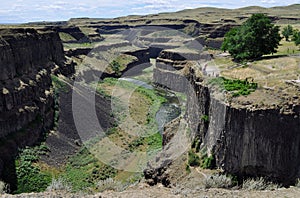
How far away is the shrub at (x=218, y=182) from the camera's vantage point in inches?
975

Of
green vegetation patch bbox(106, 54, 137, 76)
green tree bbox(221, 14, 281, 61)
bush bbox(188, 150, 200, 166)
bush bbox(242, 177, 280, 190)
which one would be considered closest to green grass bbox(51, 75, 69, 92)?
green tree bbox(221, 14, 281, 61)

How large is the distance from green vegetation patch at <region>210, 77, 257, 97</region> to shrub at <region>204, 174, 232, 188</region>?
6977 mm

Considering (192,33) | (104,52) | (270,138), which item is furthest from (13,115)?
(192,33)

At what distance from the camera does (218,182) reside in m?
25.0

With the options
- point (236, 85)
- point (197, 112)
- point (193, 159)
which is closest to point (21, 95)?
point (197, 112)

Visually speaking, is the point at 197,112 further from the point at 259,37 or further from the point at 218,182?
the point at 259,37

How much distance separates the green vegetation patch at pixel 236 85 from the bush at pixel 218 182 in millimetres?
6977

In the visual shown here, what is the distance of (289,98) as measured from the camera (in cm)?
2655

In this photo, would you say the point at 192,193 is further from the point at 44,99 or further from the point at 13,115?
the point at 44,99

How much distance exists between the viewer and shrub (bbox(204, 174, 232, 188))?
2477 centimetres

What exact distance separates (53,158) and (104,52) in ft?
254

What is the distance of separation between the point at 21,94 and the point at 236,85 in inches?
1136

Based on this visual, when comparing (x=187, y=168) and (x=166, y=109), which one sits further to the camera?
(x=166, y=109)

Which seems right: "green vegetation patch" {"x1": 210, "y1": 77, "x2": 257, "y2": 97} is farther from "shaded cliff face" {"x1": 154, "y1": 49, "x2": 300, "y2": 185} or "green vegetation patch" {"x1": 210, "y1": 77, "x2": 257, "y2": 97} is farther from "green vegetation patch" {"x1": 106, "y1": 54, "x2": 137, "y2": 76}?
"green vegetation patch" {"x1": 106, "y1": 54, "x2": 137, "y2": 76}
